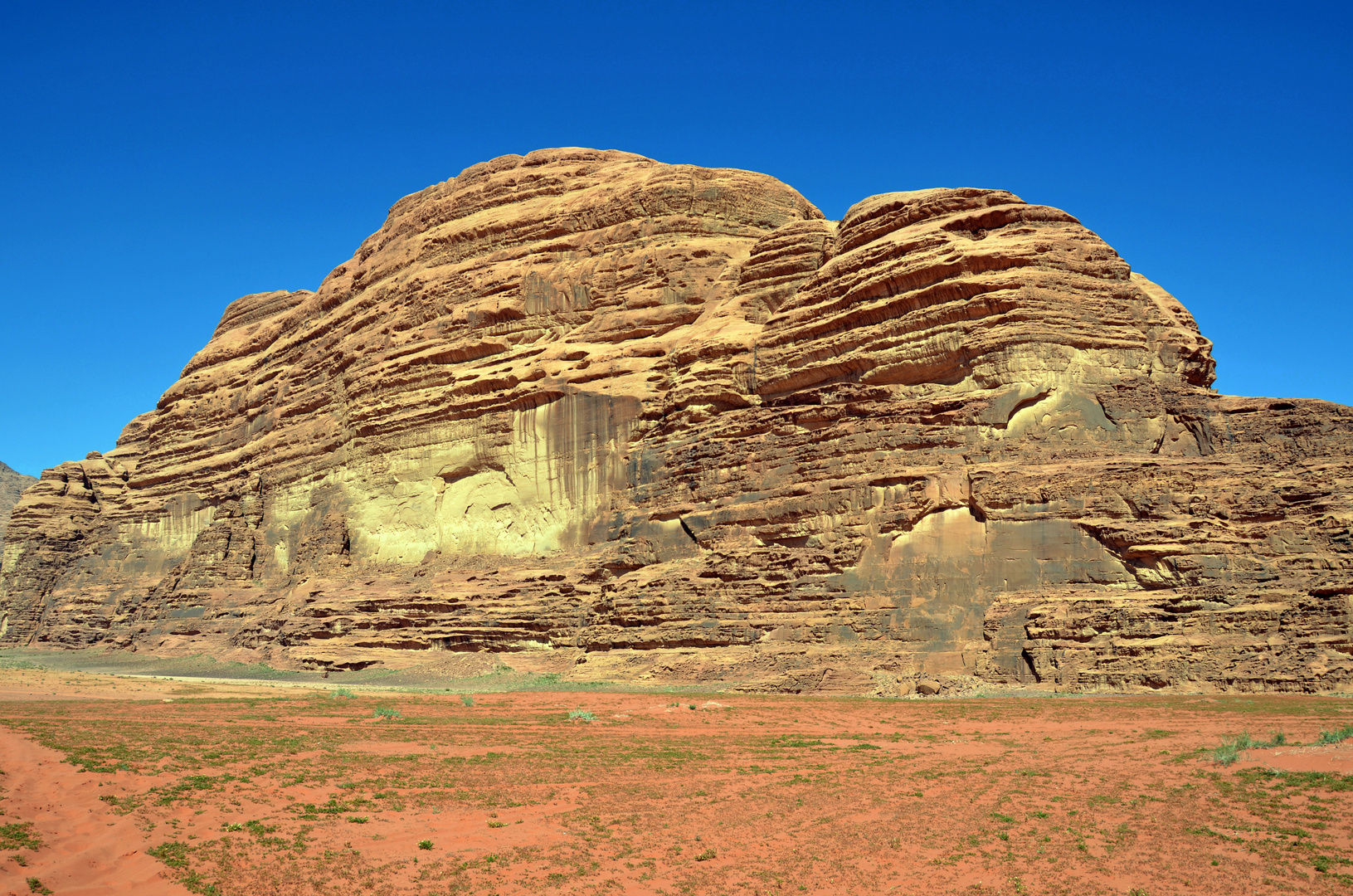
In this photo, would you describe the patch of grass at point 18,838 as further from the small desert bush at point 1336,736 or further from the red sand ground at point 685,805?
the small desert bush at point 1336,736

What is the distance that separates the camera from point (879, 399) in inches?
1444

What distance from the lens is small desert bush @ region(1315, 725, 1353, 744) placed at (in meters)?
17.0

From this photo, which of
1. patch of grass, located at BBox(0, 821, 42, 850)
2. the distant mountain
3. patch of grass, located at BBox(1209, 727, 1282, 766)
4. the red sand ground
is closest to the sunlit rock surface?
the distant mountain

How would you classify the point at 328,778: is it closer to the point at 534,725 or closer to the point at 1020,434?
the point at 534,725

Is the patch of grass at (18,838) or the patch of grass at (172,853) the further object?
the patch of grass at (172,853)

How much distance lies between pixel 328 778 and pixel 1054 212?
1250 inches

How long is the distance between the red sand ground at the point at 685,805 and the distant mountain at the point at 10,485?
4574 inches

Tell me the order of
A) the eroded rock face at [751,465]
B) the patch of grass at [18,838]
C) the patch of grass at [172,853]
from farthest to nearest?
1. the eroded rock face at [751,465]
2. the patch of grass at [172,853]
3. the patch of grass at [18,838]

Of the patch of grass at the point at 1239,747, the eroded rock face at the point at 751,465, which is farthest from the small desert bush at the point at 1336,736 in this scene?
the eroded rock face at the point at 751,465

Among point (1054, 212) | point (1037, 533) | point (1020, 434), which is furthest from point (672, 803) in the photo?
point (1054, 212)

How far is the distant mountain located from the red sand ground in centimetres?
11618

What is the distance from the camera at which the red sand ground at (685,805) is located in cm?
1095

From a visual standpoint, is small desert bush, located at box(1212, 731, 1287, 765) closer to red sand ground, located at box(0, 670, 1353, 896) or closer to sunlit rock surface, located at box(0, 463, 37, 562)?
red sand ground, located at box(0, 670, 1353, 896)

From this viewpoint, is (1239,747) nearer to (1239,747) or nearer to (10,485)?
(1239,747)
